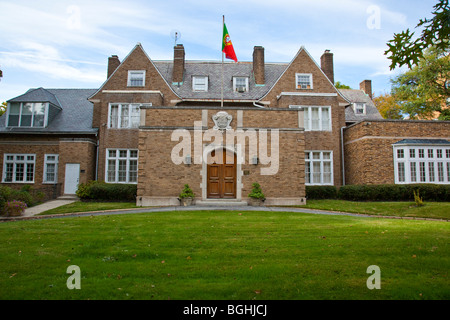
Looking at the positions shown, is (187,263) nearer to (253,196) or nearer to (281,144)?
(253,196)

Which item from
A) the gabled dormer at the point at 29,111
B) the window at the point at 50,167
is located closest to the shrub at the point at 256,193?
the window at the point at 50,167

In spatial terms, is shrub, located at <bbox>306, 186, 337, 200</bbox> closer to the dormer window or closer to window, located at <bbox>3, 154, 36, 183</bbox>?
the dormer window

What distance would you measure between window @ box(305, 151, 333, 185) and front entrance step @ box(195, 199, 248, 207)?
7.67 metres

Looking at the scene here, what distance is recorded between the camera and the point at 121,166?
22.8m

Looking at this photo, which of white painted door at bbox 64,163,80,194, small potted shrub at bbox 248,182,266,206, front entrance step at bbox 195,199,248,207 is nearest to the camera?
front entrance step at bbox 195,199,248,207

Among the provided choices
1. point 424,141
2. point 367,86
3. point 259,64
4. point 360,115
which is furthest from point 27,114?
point 367,86

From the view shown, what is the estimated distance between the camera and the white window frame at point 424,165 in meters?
20.0

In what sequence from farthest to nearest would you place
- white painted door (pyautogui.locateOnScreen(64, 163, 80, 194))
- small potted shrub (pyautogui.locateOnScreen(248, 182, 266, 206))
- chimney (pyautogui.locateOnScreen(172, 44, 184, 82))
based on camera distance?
chimney (pyautogui.locateOnScreen(172, 44, 184, 82)), white painted door (pyautogui.locateOnScreen(64, 163, 80, 194)), small potted shrub (pyautogui.locateOnScreen(248, 182, 266, 206))

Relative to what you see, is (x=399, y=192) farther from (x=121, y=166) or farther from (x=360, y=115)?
(x=121, y=166)

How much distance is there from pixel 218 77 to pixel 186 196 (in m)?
12.9

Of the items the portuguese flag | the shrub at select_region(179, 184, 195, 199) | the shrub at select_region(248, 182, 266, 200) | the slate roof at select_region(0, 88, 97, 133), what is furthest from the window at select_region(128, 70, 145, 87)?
the shrub at select_region(248, 182, 266, 200)

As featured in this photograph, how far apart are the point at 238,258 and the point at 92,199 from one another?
16023 millimetres

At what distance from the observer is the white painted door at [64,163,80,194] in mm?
21688

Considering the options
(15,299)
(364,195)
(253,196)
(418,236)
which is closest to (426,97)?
(364,195)
